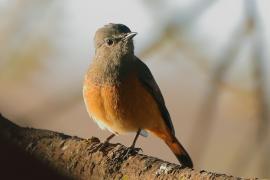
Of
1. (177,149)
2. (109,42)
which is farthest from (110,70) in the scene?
(177,149)

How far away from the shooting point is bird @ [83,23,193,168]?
5137 millimetres

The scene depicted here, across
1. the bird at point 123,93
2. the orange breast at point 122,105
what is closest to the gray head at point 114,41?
the bird at point 123,93

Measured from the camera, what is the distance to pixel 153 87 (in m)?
5.50

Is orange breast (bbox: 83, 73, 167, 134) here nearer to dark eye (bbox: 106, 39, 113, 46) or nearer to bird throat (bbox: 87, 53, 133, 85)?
bird throat (bbox: 87, 53, 133, 85)

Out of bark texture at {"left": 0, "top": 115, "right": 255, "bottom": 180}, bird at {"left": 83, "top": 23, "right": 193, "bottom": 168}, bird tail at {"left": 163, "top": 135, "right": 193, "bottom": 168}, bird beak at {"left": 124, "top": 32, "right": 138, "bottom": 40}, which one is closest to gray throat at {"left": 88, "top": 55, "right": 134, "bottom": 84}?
bird at {"left": 83, "top": 23, "right": 193, "bottom": 168}

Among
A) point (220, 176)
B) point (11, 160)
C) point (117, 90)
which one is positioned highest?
point (11, 160)

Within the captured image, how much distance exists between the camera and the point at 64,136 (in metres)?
2.85

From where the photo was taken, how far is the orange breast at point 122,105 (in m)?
5.11

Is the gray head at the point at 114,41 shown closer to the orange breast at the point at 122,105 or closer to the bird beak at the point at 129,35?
the bird beak at the point at 129,35

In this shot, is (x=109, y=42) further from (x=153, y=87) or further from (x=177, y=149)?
(x=177, y=149)

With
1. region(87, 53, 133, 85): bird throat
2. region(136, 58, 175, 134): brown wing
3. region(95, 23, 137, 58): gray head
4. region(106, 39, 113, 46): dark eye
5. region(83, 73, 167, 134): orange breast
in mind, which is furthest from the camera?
region(106, 39, 113, 46): dark eye

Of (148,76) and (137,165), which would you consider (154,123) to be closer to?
(148,76)

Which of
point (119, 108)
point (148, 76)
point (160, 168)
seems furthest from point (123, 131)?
point (160, 168)

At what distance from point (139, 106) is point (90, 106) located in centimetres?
53
